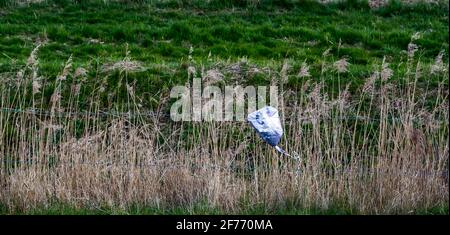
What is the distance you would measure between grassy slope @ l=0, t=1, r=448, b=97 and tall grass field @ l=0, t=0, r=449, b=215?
0.04m

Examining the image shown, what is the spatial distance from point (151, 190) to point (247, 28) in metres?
6.87

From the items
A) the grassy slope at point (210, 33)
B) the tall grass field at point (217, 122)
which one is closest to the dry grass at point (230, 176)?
the tall grass field at point (217, 122)

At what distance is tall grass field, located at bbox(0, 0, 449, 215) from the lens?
319 inches

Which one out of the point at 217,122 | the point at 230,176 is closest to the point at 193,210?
the point at 230,176

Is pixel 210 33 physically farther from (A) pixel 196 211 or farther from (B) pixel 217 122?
(A) pixel 196 211

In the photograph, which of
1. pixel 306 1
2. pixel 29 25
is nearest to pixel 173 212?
pixel 29 25

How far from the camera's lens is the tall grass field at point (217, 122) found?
809 centimetres

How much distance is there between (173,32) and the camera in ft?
47.2

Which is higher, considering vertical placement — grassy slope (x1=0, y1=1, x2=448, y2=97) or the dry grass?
grassy slope (x1=0, y1=1, x2=448, y2=97)

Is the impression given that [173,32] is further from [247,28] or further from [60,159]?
[60,159]

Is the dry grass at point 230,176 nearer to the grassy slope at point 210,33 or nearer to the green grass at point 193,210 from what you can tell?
the green grass at point 193,210

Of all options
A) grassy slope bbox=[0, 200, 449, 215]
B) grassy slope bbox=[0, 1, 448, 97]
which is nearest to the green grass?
grassy slope bbox=[0, 200, 449, 215]

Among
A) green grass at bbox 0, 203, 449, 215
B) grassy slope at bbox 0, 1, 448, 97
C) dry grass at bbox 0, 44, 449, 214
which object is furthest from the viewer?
grassy slope at bbox 0, 1, 448, 97

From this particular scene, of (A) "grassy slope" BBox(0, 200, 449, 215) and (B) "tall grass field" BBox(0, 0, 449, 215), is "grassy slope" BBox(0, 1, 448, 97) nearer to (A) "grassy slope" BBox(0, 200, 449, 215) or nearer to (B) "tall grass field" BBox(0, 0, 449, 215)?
(B) "tall grass field" BBox(0, 0, 449, 215)
